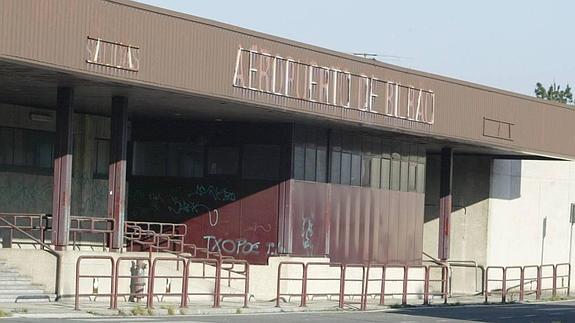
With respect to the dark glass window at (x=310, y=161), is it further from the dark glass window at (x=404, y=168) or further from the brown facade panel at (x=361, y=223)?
the dark glass window at (x=404, y=168)

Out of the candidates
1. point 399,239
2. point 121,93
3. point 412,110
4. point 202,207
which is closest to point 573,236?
point 399,239

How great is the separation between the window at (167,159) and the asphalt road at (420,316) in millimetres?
9782

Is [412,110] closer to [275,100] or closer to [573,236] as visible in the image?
[275,100]

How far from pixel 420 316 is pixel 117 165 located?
9184 millimetres

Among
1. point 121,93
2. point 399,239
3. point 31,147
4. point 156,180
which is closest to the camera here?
point 121,93

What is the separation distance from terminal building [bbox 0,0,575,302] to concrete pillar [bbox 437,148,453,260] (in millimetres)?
51

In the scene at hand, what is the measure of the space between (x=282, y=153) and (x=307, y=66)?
176 inches

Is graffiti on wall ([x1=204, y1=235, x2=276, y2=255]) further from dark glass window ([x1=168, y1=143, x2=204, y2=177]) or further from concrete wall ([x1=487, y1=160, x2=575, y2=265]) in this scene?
concrete wall ([x1=487, y1=160, x2=575, y2=265])

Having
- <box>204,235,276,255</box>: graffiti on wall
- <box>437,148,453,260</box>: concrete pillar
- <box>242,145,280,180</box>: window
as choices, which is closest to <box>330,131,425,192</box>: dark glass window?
<box>437,148,453,260</box>: concrete pillar

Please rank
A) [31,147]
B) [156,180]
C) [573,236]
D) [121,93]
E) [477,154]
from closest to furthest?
1. [121,93]
2. [31,147]
3. [156,180]
4. [477,154]
5. [573,236]

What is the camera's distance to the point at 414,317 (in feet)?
94.6

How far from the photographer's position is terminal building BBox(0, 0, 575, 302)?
2950cm

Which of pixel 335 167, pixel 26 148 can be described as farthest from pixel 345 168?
pixel 26 148

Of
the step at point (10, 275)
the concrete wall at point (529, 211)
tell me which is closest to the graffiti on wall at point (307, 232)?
the concrete wall at point (529, 211)
